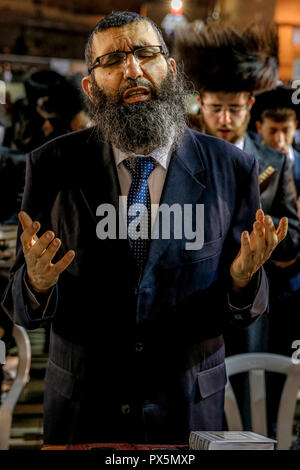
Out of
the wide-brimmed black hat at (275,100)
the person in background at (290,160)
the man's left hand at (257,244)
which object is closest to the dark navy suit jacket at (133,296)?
the man's left hand at (257,244)

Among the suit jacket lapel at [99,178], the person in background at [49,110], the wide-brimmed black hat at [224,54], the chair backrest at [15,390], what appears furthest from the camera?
the person in background at [49,110]

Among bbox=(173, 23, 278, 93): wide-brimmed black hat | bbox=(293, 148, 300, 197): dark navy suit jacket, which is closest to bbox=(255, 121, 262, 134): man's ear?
bbox=(293, 148, 300, 197): dark navy suit jacket

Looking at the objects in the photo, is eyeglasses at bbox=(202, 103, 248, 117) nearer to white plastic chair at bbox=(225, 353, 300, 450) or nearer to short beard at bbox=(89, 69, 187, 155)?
short beard at bbox=(89, 69, 187, 155)

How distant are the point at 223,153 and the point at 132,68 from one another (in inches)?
14.9

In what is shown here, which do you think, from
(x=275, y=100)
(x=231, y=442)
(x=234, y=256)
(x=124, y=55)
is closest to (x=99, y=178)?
(x=124, y=55)

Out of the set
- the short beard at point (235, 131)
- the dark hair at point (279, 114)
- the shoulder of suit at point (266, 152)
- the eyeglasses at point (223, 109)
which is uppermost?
the dark hair at point (279, 114)

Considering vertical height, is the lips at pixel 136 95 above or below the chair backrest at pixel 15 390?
above

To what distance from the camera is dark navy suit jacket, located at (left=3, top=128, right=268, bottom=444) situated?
158 cm

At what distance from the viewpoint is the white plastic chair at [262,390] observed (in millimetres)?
2006

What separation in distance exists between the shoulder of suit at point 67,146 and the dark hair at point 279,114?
4.24ft

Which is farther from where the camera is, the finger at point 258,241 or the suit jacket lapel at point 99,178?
the suit jacket lapel at point 99,178

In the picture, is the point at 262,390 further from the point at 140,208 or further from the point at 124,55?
the point at 124,55

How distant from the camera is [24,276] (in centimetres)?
149

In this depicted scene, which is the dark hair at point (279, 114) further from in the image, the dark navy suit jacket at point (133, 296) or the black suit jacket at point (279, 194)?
the dark navy suit jacket at point (133, 296)
